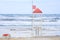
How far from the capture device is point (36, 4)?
70.5 inches

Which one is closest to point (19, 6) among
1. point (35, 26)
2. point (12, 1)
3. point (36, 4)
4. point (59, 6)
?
point (12, 1)

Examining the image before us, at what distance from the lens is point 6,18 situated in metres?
1.83

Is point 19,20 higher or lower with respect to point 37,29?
higher

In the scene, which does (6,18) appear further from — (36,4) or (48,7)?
(48,7)

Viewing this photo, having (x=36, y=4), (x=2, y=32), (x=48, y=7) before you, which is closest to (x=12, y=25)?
(x=2, y=32)

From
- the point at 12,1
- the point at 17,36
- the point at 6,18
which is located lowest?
the point at 17,36

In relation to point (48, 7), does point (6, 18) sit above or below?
below

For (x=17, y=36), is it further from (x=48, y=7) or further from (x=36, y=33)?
(x=48, y=7)

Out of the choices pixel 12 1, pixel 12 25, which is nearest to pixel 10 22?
pixel 12 25

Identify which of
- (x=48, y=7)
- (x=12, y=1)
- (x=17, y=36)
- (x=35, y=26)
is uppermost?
(x=12, y=1)

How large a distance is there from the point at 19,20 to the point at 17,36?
0.26 m

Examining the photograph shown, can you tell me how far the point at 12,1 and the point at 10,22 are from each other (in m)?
0.34

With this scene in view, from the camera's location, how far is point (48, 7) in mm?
1834

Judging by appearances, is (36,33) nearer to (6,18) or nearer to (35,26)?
(35,26)
